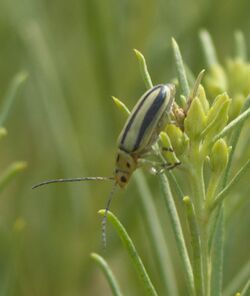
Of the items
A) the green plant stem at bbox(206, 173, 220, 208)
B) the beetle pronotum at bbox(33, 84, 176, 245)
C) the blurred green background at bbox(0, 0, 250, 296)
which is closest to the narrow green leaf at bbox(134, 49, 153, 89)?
the beetle pronotum at bbox(33, 84, 176, 245)

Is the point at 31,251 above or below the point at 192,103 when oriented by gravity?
below

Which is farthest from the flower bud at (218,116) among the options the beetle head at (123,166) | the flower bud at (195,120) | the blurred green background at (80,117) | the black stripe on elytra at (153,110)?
the blurred green background at (80,117)

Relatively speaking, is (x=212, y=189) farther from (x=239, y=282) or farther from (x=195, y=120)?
(x=239, y=282)

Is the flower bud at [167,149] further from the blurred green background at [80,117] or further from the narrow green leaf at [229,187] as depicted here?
the blurred green background at [80,117]

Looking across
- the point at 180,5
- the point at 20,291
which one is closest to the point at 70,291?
the point at 20,291

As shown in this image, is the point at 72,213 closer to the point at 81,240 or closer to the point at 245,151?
the point at 81,240

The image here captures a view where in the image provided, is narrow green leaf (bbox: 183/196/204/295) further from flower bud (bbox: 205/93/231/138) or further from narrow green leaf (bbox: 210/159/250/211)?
flower bud (bbox: 205/93/231/138)
